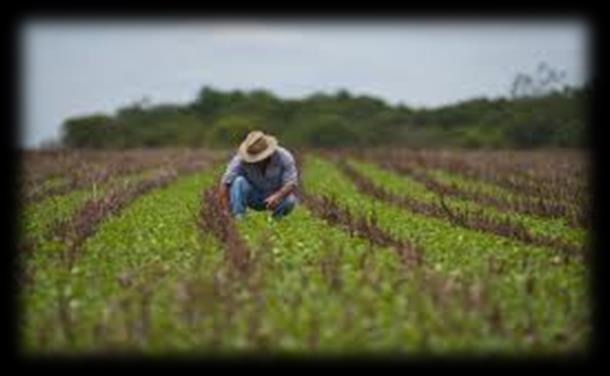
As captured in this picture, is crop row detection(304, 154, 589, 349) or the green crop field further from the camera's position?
crop row detection(304, 154, 589, 349)

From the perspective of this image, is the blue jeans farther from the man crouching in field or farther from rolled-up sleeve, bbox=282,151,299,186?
rolled-up sleeve, bbox=282,151,299,186

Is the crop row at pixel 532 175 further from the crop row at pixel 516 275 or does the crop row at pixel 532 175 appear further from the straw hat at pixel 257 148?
the straw hat at pixel 257 148

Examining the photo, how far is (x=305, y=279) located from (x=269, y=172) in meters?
4.15

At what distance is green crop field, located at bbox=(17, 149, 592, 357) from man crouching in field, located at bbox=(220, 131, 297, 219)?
23 centimetres

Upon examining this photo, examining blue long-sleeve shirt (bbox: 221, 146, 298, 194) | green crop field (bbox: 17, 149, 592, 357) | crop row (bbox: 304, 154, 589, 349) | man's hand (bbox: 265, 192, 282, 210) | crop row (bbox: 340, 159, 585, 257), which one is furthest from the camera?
blue long-sleeve shirt (bbox: 221, 146, 298, 194)

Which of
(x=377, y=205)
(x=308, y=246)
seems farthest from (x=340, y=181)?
(x=308, y=246)

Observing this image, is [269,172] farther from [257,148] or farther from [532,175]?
[532,175]

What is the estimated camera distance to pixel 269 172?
466 inches

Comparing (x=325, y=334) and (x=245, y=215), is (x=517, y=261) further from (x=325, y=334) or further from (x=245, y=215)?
(x=245, y=215)

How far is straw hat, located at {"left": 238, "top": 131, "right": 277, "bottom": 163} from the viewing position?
37.7ft

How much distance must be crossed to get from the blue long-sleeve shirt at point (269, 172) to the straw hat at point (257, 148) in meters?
0.11

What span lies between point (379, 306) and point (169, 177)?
44.7 ft

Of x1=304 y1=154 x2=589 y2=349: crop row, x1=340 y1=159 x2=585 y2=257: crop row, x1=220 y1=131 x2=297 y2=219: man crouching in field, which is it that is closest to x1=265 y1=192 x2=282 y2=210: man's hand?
x1=220 y1=131 x2=297 y2=219: man crouching in field

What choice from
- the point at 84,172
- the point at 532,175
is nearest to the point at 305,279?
the point at 532,175
